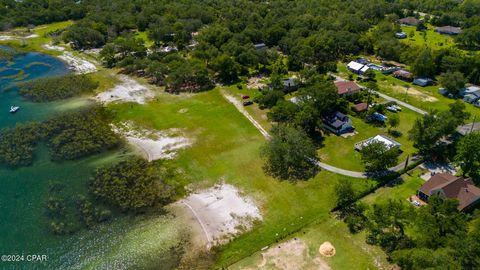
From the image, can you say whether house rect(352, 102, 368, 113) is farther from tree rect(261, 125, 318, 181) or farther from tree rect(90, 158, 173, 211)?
tree rect(90, 158, 173, 211)

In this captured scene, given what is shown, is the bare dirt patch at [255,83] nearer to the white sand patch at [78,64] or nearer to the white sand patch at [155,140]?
the white sand patch at [155,140]

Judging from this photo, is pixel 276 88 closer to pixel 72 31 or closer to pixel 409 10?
pixel 72 31

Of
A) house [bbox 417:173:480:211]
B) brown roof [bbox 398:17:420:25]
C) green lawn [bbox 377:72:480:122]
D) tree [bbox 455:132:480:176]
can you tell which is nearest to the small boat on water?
house [bbox 417:173:480:211]

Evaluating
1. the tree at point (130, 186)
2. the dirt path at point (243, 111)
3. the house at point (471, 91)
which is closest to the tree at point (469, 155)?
the house at point (471, 91)

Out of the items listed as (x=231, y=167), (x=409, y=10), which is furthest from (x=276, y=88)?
(x=409, y=10)

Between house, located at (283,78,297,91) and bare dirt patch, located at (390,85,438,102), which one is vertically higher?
house, located at (283,78,297,91)
